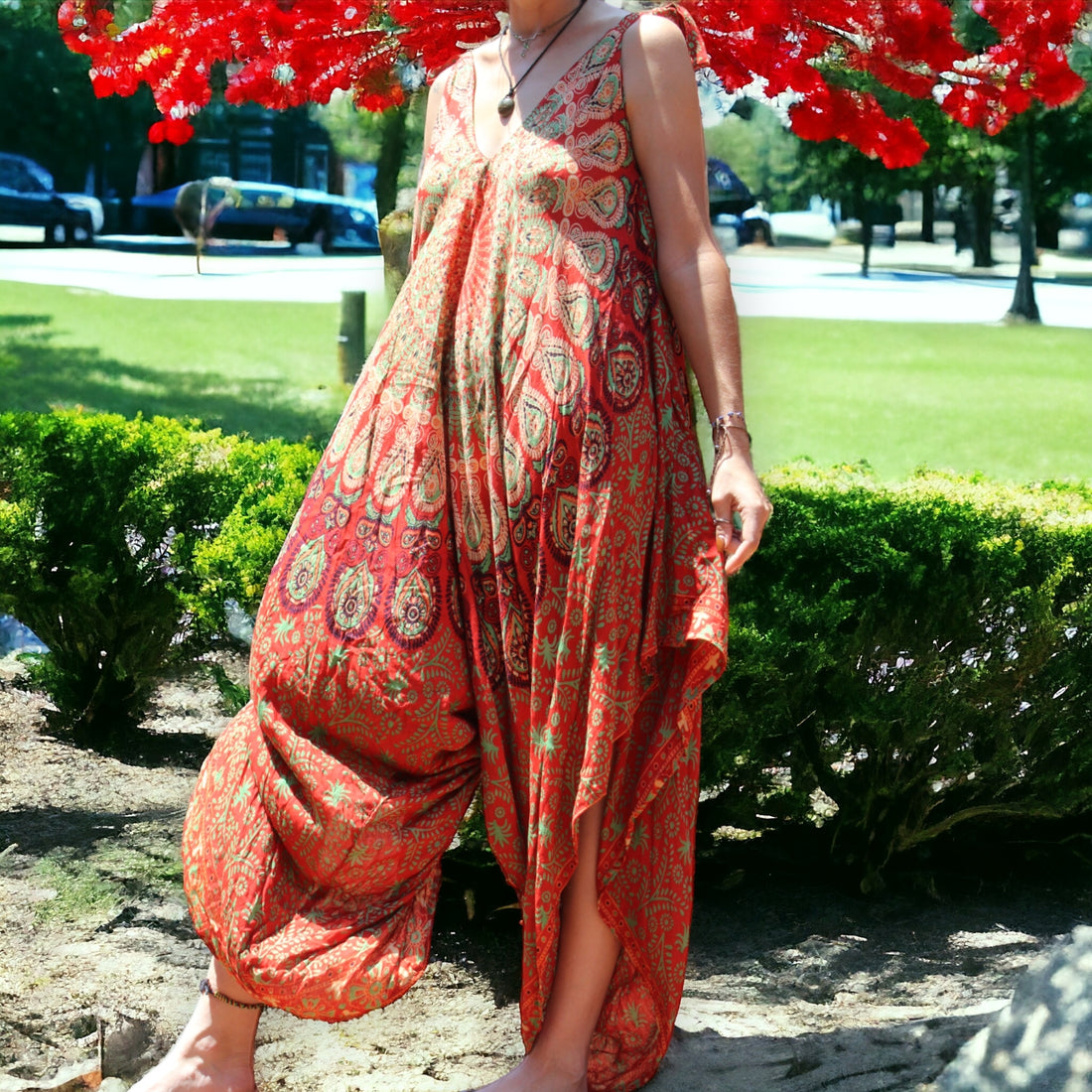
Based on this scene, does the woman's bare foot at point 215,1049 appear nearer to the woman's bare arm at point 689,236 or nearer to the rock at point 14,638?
the woman's bare arm at point 689,236

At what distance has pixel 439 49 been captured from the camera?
286 cm

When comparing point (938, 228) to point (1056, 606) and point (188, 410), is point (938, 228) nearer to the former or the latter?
point (188, 410)

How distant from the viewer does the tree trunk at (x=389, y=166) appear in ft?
15.3

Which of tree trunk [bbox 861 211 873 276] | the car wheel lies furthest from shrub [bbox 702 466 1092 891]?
tree trunk [bbox 861 211 873 276]

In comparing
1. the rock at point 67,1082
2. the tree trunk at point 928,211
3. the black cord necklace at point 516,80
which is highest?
the tree trunk at point 928,211

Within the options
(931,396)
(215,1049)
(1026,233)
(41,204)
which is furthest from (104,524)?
(1026,233)

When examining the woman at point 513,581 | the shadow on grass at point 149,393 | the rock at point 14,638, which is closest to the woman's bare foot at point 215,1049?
the woman at point 513,581

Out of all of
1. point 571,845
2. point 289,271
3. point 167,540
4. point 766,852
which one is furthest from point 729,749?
point 289,271

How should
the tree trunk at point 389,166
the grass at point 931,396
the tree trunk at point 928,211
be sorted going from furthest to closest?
the tree trunk at point 928,211
the grass at point 931,396
the tree trunk at point 389,166

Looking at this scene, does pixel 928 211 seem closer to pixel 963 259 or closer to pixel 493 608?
pixel 963 259

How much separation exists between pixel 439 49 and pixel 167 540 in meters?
1.52

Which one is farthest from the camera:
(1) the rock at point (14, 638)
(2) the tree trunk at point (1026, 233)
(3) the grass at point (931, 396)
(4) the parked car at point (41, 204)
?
(2) the tree trunk at point (1026, 233)

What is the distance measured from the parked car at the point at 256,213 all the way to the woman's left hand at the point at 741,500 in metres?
→ 11.4

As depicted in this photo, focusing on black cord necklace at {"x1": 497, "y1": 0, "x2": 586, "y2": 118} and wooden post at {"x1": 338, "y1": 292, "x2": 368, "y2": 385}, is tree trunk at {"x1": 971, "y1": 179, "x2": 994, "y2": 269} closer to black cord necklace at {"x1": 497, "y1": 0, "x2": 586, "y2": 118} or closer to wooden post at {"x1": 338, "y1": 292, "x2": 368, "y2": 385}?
wooden post at {"x1": 338, "y1": 292, "x2": 368, "y2": 385}
